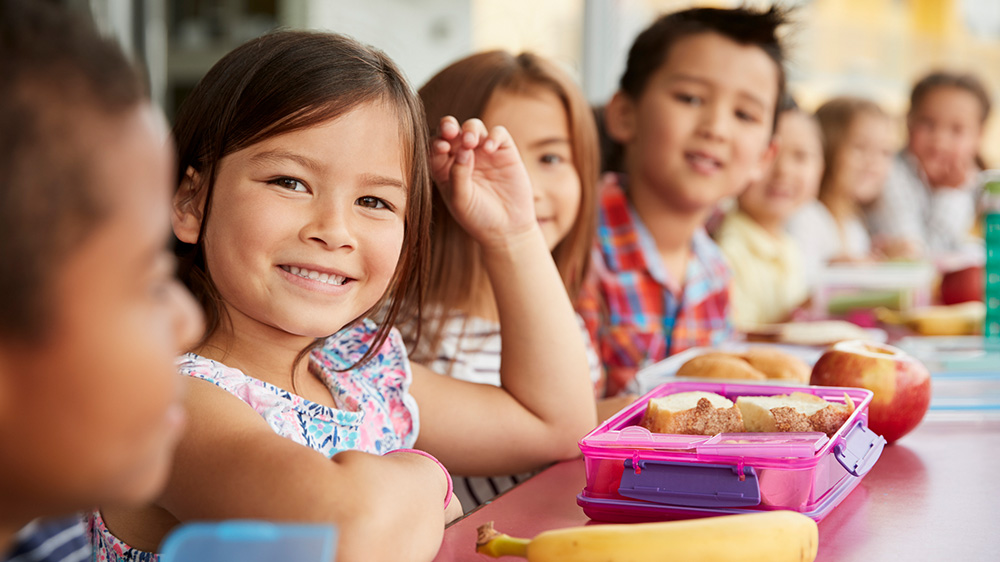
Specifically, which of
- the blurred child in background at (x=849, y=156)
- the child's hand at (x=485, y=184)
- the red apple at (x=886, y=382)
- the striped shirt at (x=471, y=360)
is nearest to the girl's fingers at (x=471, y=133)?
the child's hand at (x=485, y=184)

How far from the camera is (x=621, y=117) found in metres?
2.01

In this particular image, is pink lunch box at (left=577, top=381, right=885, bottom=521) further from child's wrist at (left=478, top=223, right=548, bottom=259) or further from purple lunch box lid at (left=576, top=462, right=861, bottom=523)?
child's wrist at (left=478, top=223, right=548, bottom=259)

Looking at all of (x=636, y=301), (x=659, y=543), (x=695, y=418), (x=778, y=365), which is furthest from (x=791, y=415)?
(x=636, y=301)

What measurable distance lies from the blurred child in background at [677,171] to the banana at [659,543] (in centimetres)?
111

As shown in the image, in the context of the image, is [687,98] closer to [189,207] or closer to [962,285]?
[962,285]

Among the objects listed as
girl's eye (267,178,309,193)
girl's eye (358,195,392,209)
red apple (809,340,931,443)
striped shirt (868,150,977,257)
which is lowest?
striped shirt (868,150,977,257)

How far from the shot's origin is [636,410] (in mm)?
896

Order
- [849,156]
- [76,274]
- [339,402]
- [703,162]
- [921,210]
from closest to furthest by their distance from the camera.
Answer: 1. [76,274]
2. [339,402]
3. [703,162]
4. [849,156]
5. [921,210]

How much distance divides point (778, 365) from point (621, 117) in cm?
96

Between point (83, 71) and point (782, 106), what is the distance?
71.0 inches

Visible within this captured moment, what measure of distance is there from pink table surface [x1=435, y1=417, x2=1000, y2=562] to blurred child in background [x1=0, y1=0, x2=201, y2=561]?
1.08 feet

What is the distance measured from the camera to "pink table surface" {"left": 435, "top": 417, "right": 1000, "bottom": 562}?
0.71 meters

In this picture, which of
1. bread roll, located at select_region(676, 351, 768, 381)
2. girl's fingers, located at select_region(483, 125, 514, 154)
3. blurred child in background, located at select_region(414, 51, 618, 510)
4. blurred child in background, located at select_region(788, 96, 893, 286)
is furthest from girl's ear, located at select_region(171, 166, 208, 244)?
blurred child in background, located at select_region(788, 96, 893, 286)

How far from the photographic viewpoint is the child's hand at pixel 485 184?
3.63 ft
